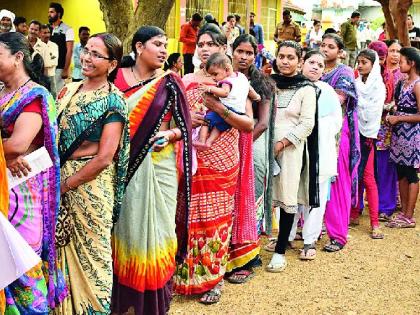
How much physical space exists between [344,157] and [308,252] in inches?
41.5

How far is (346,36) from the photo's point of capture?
1598cm

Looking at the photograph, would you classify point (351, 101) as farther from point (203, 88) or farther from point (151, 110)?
point (151, 110)

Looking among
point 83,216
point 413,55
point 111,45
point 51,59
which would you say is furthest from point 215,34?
point 51,59

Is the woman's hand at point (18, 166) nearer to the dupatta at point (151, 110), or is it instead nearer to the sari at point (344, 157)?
the dupatta at point (151, 110)

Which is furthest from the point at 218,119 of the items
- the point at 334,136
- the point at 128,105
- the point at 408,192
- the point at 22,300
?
the point at 408,192

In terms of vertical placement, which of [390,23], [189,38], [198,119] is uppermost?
[390,23]

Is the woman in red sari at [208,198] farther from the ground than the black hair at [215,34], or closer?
closer

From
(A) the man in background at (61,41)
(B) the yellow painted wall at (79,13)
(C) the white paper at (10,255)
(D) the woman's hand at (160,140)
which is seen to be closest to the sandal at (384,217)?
(D) the woman's hand at (160,140)

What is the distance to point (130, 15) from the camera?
7699mm

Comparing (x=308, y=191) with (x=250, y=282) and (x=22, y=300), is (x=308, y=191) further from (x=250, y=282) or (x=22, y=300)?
(x=22, y=300)

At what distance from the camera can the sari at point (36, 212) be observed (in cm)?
261

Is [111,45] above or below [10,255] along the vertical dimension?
above

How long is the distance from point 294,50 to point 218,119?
1.05 meters

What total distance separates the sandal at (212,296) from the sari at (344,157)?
5.82 feet
